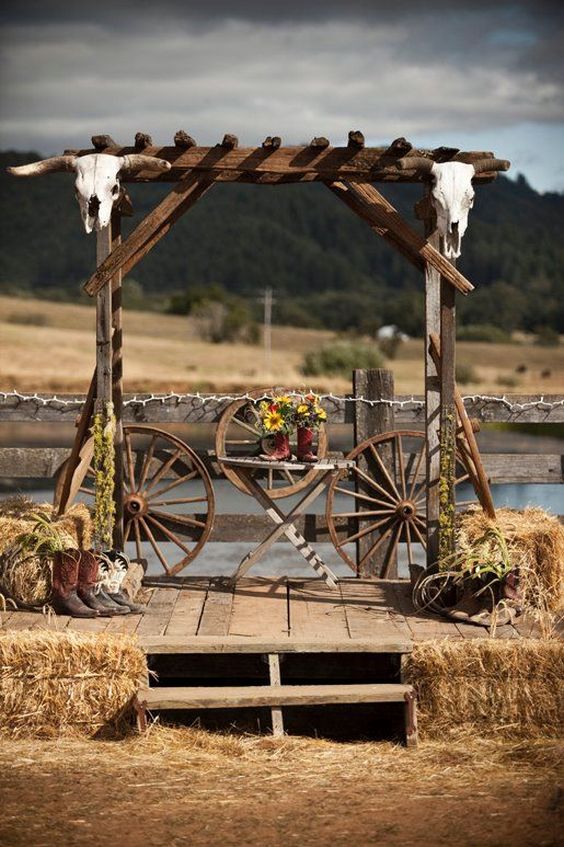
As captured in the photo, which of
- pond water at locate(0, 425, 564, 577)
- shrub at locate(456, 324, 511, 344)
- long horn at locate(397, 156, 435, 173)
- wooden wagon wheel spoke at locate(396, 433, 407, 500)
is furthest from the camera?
shrub at locate(456, 324, 511, 344)

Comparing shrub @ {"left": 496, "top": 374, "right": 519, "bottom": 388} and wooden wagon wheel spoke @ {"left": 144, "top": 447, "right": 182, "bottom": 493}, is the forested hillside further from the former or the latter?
wooden wagon wheel spoke @ {"left": 144, "top": 447, "right": 182, "bottom": 493}

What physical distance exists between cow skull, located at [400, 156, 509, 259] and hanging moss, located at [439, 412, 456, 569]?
0.97 meters

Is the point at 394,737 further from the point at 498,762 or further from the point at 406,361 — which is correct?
the point at 406,361

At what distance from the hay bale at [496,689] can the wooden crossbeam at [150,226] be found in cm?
278

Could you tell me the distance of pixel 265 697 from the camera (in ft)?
22.0

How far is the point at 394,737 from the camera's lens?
22.8ft

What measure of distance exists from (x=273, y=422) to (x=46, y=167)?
6.25 feet

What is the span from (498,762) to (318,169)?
343 cm

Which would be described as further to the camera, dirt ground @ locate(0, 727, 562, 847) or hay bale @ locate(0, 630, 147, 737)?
hay bale @ locate(0, 630, 147, 737)

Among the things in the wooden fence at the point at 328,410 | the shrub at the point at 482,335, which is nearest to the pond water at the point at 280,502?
the wooden fence at the point at 328,410

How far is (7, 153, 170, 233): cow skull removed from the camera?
25.7ft

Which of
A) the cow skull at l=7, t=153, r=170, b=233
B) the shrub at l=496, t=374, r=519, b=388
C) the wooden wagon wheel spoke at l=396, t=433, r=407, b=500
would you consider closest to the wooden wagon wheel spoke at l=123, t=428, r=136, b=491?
the wooden wagon wheel spoke at l=396, t=433, r=407, b=500

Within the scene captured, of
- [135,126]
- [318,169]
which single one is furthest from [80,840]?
[135,126]

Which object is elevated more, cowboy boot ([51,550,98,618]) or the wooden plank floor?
cowboy boot ([51,550,98,618])
